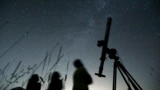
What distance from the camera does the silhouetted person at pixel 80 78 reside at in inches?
211

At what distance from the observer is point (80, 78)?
17.9 feet

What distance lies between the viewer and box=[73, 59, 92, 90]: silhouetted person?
535cm

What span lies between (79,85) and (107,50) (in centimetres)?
192

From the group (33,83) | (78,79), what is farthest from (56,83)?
(78,79)

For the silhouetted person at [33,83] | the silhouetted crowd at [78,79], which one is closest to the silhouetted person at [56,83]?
the silhouetted crowd at [78,79]

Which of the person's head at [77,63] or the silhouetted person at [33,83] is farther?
the silhouetted person at [33,83]

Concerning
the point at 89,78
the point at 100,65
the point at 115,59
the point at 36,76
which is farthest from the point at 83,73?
the point at 36,76

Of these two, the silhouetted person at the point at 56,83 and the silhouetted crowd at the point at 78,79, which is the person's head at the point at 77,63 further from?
the silhouetted person at the point at 56,83

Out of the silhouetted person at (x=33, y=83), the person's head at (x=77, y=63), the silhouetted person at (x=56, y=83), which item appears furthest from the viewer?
the silhouetted person at (x=33, y=83)

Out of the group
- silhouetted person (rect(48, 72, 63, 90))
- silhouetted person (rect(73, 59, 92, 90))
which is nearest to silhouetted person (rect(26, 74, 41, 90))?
silhouetted person (rect(48, 72, 63, 90))

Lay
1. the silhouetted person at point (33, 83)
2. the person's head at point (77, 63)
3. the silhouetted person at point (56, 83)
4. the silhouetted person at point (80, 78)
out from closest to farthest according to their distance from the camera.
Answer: the silhouetted person at point (80, 78) → the person's head at point (77, 63) → the silhouetted person at point (56, 83) → the silhouetted person at point (33, 83)

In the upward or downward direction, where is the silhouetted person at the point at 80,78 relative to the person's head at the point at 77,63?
downward

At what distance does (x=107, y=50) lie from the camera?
6723 mm

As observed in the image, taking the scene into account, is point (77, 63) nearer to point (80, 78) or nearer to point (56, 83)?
point (80, 78)
